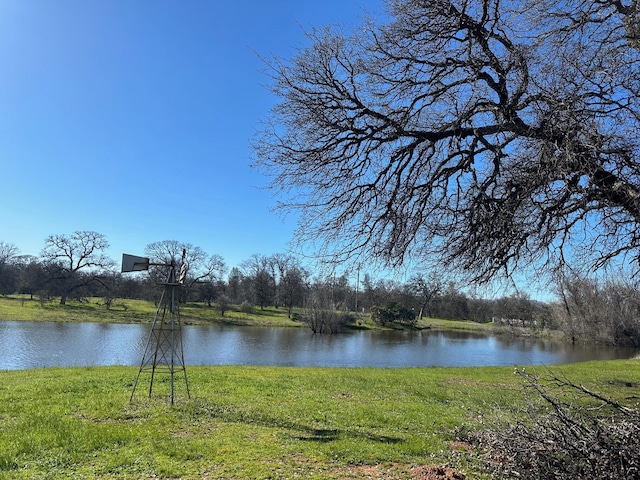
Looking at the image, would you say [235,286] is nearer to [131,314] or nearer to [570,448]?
[131,314]

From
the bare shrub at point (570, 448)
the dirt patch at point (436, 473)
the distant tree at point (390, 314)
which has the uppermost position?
the bare shrub at point (570, 448)

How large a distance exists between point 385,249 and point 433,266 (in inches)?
32.6

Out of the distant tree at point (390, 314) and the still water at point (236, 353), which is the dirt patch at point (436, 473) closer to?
the still water at point (236, 353)

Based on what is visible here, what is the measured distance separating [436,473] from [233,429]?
2.79 m

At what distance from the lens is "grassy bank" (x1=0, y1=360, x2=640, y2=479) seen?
4.21m

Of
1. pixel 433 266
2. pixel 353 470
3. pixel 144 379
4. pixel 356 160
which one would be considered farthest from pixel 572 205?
pixel 144 379

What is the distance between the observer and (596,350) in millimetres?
30797

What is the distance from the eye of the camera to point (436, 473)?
13.3ft

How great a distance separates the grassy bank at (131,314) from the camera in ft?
125

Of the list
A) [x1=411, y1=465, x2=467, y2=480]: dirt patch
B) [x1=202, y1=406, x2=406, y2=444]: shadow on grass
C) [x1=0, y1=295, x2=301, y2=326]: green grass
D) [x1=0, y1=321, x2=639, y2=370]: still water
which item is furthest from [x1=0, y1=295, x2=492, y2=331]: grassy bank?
[x1=411, y1=465, x2=467, y2=480]: dirt patch

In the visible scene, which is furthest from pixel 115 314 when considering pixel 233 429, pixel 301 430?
pixel 301 430

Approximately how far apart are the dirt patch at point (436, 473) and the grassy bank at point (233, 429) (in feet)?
0.43

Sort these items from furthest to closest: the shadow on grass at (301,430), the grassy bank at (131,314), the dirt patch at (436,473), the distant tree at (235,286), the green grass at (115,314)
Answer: the distant tree at (235,286)
the grassy bank at (131,314)
the green grass at (115,314)
the shadow on grass at (301,430)
the dirt patch at (436,473)

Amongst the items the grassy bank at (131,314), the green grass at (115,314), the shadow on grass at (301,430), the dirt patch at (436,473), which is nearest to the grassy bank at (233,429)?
the shadow on grass at (301,430)
